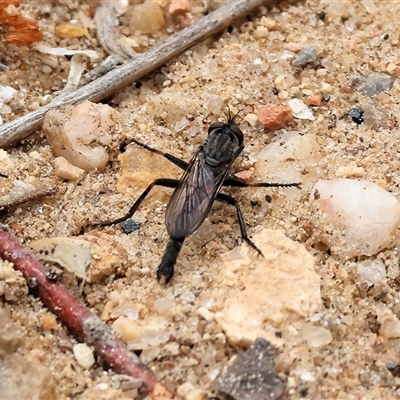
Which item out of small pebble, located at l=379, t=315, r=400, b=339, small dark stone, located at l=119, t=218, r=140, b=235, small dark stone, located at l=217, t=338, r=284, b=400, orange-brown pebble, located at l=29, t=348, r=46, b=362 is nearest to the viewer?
small dark stone, located at l=217, t=338, r=284, b=400

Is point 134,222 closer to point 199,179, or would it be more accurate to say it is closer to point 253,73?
point 199,179

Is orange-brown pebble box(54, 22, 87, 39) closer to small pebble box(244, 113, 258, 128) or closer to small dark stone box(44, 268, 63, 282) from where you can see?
small pebble box(244, 113, 258, 128)

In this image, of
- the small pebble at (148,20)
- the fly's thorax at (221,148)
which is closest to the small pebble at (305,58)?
the fly's thorax at (221,148)

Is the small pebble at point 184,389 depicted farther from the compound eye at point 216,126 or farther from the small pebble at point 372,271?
the compound eye at point 216,126

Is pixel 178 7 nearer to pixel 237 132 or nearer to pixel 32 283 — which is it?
pixel 237 132

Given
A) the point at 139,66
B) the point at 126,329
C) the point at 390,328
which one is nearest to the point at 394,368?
the point at 390,328

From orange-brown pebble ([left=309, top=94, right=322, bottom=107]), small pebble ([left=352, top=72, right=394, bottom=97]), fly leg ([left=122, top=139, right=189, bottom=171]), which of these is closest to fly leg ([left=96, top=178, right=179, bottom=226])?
fly leg ([left=122, top=139, right=189, bottom=171])
